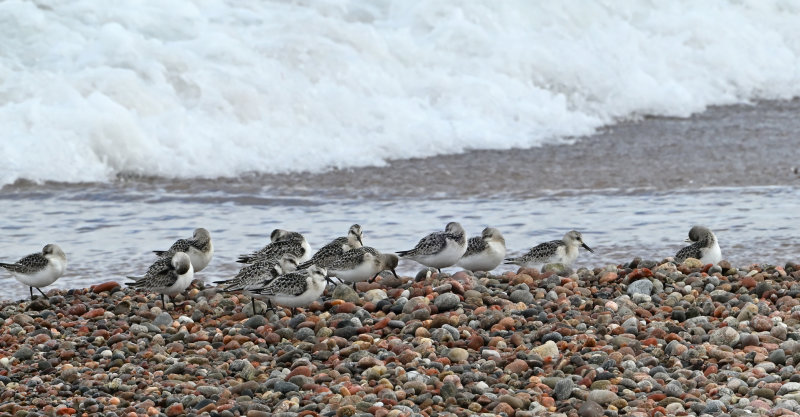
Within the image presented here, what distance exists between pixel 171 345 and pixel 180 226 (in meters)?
4.34

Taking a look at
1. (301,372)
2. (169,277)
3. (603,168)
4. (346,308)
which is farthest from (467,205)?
(301,372)

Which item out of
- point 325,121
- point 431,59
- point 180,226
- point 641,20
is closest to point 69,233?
point 180,226

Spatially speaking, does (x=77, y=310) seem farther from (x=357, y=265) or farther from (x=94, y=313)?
(x=357, y=265)

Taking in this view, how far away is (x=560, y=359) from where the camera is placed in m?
7.08

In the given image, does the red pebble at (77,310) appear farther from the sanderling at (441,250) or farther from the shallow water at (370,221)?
the sanderling at (441,250)

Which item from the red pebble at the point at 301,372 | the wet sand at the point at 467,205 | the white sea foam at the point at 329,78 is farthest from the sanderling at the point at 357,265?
the white sea foam at the point at 329,78

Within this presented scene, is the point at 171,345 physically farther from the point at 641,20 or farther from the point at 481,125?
the point at 641,20

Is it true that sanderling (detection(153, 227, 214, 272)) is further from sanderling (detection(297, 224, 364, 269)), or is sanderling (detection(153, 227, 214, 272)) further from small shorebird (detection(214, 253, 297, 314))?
sanderling (detection(297, 224, 364, 269))

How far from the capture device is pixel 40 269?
29.8 feet

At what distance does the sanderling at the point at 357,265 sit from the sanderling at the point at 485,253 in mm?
873

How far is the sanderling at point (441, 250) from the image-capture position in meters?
9.31

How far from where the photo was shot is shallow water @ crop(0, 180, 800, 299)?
1060 cm

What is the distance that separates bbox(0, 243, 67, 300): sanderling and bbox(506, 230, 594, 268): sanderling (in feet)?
12.0

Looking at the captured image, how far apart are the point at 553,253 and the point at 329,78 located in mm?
9230
